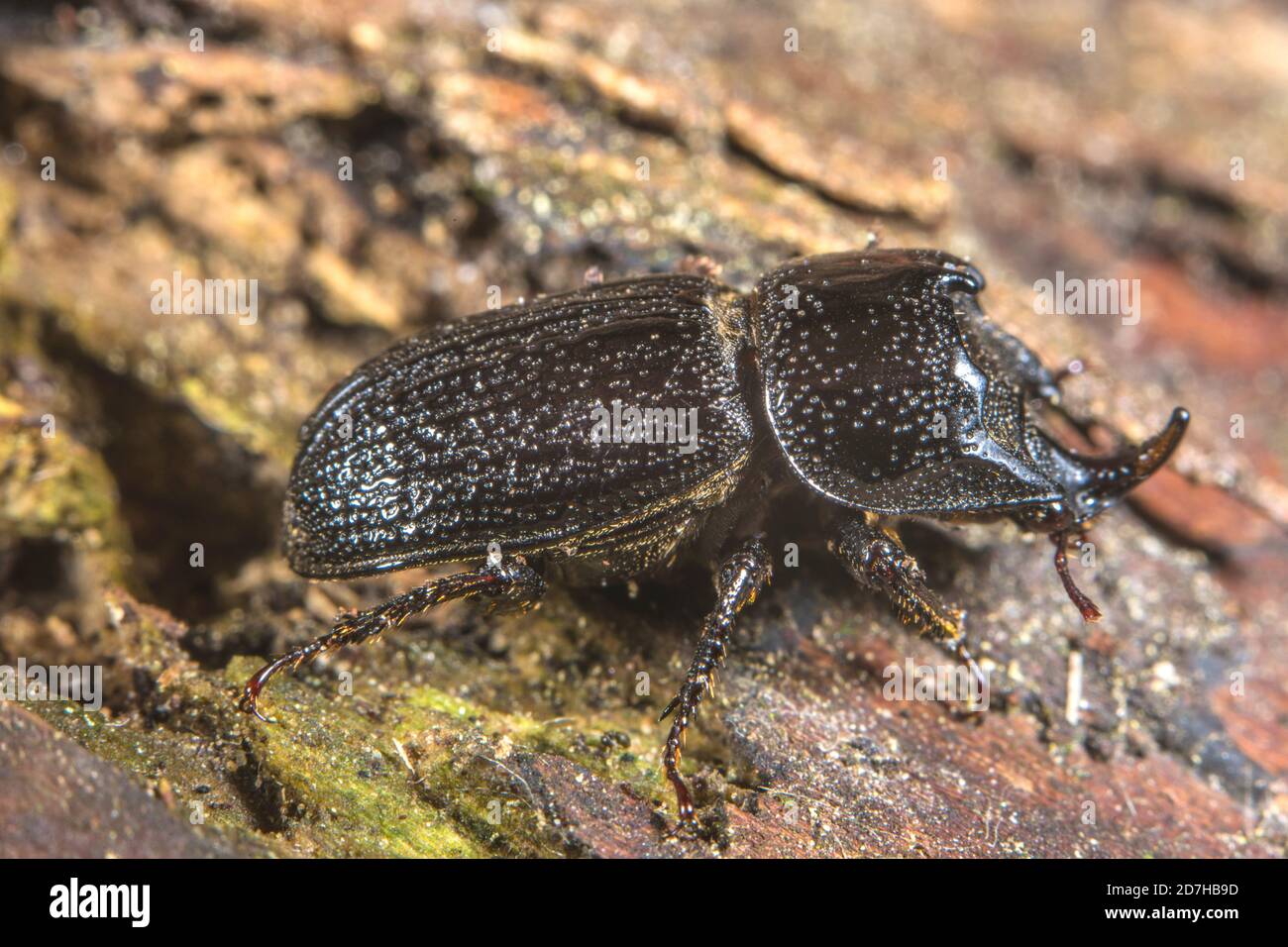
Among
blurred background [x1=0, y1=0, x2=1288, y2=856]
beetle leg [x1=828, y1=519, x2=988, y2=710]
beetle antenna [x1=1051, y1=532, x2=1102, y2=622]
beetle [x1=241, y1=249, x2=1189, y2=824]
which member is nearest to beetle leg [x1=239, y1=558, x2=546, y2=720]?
beetle [x1=241, y1=249, x2=1189, y2=824]

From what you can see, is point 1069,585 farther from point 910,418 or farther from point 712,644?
point 712,644

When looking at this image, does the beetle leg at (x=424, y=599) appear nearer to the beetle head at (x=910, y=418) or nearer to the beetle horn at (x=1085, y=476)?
the beetle head at (x=910, y=418)

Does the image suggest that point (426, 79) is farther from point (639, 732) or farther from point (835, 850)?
point (835, 850)

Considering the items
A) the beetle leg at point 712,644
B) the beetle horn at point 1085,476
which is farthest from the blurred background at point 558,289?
the beetle horn at point 1085,476

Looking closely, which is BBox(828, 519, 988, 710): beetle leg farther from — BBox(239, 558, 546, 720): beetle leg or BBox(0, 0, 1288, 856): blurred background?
BBox(239, 558, 546, 720): beetle leg

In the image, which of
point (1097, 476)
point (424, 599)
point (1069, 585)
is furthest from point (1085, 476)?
point (424, 599)

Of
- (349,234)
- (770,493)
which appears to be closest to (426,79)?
(349,234)
